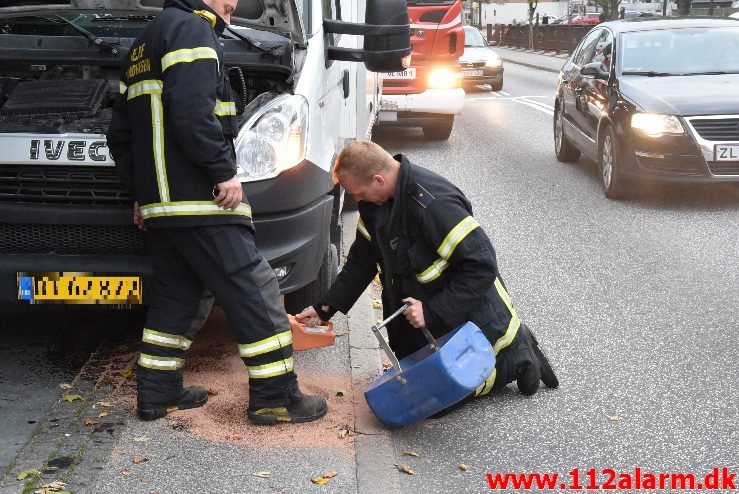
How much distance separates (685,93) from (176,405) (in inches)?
254

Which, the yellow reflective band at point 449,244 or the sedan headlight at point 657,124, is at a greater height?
the yellow reflective band at point 449,244

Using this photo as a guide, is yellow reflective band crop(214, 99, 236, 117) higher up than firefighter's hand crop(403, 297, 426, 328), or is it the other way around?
yellow reflective band crop(214, 99, 236, 117)

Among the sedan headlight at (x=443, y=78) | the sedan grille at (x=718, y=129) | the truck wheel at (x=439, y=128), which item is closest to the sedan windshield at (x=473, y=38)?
the truck wheel at (x=439, y=128)

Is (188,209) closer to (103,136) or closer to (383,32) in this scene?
(103,136)

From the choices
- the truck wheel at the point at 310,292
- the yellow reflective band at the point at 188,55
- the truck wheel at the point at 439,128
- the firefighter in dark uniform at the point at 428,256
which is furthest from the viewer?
the truck wheel at the point at 439,128

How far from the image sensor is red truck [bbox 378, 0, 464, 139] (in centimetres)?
1470

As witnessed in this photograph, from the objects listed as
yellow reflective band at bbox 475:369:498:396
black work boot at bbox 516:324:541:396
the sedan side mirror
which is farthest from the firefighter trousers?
the sedan side mirror

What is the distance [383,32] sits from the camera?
Answer: 579 cm

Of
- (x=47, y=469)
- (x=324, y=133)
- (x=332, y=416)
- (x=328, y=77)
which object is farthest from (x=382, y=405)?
(x=328, y=77)

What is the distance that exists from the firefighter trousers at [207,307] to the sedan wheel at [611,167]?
6071mm

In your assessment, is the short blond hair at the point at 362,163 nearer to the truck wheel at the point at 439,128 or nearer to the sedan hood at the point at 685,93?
the sedan hood at the point at 685,93

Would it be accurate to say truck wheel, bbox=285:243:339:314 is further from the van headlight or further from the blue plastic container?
the blue plastic container

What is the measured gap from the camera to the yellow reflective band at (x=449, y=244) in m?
4.63

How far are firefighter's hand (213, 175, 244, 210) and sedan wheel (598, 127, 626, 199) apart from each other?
6.26 metres
